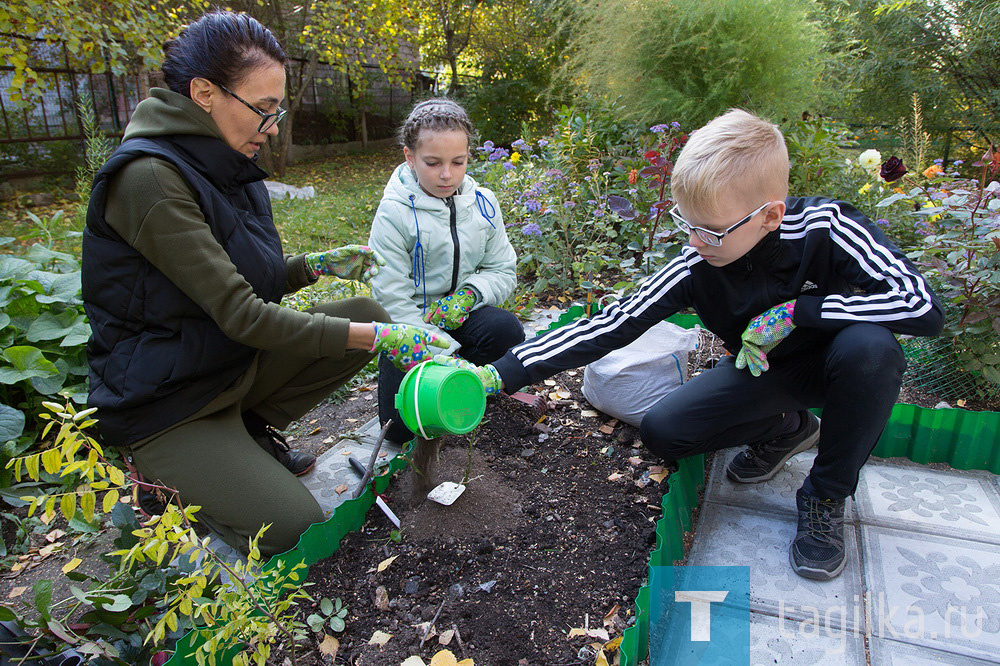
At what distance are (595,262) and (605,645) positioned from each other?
2440mm

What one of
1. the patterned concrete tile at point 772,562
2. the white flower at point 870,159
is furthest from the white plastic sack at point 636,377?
the white flower at point 870,159

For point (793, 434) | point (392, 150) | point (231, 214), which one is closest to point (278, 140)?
point (392, 150)

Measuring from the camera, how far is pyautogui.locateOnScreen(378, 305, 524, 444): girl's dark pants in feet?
7.89

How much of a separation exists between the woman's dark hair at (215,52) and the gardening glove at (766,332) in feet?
5.29

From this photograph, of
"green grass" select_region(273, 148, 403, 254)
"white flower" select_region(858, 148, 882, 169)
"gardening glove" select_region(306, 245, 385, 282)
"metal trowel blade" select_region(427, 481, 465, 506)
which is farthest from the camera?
"green grass" select_region(273, 148, 403, 254)

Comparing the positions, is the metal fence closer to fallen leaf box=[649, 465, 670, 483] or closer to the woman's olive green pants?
the woman's olive green pants

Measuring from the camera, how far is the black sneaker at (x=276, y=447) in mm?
2250

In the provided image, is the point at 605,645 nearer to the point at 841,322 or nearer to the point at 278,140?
the point at 841,322

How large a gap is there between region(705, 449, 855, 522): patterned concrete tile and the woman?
45.7 inches

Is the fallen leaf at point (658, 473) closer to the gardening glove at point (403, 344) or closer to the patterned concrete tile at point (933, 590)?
the patterned concrete tile at point (933, 590)

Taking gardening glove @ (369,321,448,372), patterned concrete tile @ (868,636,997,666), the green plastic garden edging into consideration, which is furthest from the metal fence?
patterned concrete tile @ (868,636,997,666)

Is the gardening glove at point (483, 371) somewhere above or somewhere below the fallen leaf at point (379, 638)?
above

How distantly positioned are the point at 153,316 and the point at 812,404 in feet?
6.62

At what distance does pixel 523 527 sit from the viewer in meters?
1.88
